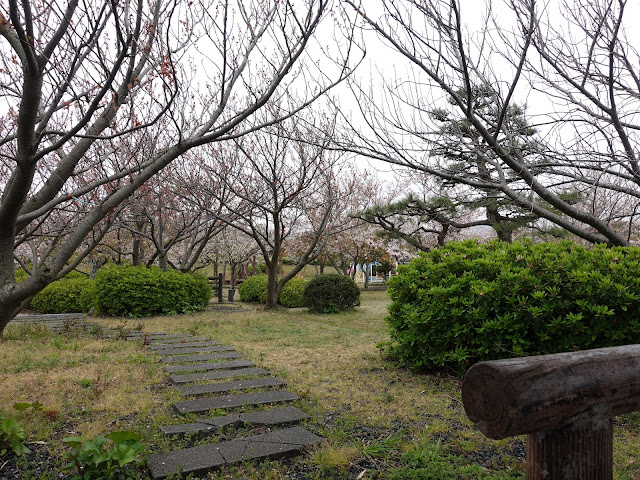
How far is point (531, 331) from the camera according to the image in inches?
162

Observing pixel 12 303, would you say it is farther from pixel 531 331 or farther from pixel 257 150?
pixel 257 150

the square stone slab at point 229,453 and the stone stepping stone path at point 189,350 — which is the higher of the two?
the stone stepping stone path at point 189,350

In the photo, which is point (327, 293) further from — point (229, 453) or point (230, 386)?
point (229, 453)

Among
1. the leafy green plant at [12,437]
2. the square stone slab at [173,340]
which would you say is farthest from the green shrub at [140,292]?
the leafy green plant at [12,437]

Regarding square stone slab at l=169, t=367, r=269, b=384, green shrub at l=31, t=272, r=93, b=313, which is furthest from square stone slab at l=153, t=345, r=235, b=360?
green shrub at l=31, t=272, r=93, b=313

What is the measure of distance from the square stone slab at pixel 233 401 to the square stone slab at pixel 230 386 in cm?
19

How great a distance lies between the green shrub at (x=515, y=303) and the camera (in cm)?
373

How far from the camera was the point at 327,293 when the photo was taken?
38.9 feet

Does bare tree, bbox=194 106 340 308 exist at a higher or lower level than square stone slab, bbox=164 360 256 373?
higher

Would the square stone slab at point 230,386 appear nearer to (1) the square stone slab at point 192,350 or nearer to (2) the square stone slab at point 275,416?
(2) the square stone slab at point 275,416

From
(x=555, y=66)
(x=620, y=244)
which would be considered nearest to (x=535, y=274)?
(x=620, y=244)

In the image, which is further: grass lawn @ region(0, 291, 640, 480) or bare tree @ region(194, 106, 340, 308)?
bare tree @ region(194, 106, 340, 308)

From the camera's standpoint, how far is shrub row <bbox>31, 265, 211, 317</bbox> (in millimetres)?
10047

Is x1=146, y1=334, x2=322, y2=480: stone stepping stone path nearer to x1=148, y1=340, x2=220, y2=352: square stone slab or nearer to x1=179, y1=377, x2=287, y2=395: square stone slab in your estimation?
x1=179, y1=377, x2=287, y2=395: square stone slab
